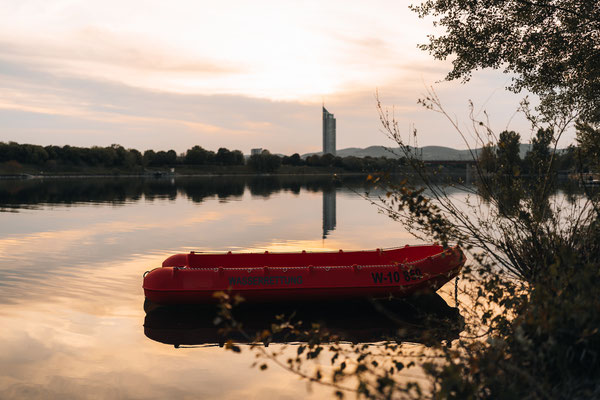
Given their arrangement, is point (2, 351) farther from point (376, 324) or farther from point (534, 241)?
point (534, 241)

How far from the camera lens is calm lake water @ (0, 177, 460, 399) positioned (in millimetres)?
8648

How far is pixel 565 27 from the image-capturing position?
1094cm

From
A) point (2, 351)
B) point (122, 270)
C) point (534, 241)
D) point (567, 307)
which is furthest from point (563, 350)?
point (122, 270)

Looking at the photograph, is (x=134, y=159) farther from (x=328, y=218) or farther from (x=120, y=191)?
(x=328, y=218)

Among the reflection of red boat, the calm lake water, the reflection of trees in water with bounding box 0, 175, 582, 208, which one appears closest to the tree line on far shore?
the reflection of trees in water with bounding box 0, 175, 582, 208

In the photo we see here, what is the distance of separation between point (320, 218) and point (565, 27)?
26.1 metres

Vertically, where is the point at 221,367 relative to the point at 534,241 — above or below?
below

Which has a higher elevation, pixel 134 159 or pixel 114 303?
pixel 134 159

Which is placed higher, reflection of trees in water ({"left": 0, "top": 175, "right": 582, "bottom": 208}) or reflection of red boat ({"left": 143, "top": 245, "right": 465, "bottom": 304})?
reflection of trees in water ({"left": 0, "top": 175, "right": 582, "bottom": 208})

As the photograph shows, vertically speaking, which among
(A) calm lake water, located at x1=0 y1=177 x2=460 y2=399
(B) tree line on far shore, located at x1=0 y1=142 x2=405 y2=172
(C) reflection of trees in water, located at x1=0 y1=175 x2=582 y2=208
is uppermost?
(B) tree line on far shore, located at x1=0 y1=142 x2=405 y2=172

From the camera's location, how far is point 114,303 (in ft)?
44.4

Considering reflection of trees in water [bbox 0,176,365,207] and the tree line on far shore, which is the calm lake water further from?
the tree line on far shore

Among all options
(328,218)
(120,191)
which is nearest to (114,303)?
(328,218)

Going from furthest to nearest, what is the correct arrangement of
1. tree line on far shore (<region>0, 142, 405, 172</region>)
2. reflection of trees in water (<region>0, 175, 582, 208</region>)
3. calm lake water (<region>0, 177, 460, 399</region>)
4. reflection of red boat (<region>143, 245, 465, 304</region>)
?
tree line on far shore (<region>0, 142, 405, 172</region>) < reflection of trees in water (<region>0, 175, 582, 208</region>) < reflection of red boat (<region>143, 245, 465, 304</region>) < calm lake water (<region>0, 177, 460, 399</region>)
